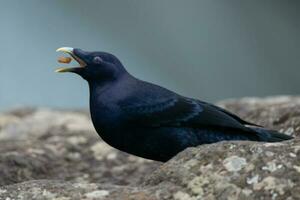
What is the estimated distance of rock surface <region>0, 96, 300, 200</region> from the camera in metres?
3.51

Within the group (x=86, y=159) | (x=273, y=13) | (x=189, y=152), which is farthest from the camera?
(x=273, y=13)

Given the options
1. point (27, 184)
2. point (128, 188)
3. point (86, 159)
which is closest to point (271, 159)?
point (128, 188)

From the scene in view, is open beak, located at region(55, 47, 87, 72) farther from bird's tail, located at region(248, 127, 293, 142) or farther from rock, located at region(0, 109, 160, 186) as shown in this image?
bird's tail, located at region(248, 127, 293, 142)

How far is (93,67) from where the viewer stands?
16.7ft

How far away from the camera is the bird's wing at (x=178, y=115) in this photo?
4844 millimetres

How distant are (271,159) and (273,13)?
8855 millimetres

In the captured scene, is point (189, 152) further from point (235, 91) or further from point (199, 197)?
point (235, 91)

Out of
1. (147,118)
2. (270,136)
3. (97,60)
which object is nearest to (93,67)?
(97,60)

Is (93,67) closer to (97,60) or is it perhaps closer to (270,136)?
(97,60)

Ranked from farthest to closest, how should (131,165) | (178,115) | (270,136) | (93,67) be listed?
(131,165), (93,67), (178,115), (270,136)

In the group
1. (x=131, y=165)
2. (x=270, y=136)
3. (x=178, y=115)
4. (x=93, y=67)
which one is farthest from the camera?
(x=131, y=165)

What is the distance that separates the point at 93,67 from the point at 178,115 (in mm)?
583

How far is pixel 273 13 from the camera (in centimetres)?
1220

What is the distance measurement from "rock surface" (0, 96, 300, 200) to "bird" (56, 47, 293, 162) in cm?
22
